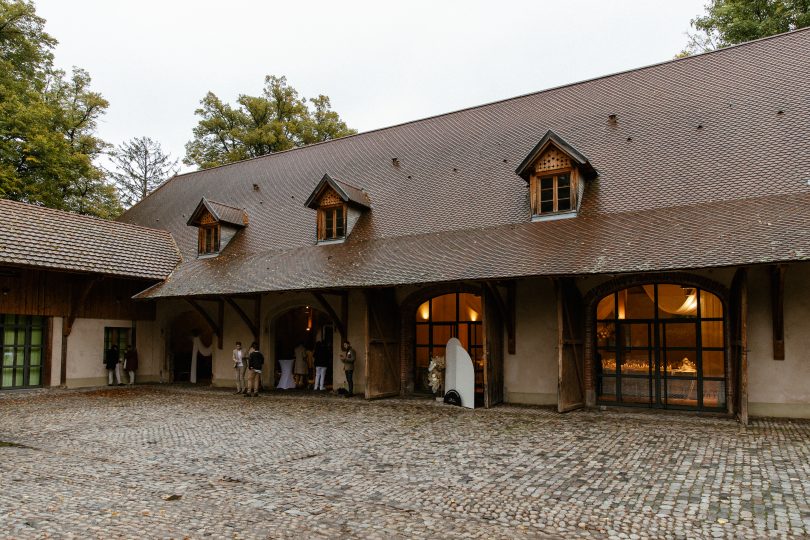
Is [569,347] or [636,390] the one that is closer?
[569,347]

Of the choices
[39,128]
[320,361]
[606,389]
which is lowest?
[606,389]

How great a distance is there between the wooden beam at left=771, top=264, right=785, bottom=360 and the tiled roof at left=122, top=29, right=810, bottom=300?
1.06 metres

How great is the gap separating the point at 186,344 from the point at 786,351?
1911 centimetres

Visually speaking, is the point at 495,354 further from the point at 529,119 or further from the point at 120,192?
the point at 120,192

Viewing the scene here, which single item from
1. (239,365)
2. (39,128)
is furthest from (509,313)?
(39,128)

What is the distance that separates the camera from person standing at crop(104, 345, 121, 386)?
61.4 feet

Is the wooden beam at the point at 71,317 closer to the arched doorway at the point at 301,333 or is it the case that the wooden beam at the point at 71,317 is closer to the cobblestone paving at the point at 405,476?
the arched doorway at the point at 301,333

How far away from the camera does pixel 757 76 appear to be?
1409 centimetres

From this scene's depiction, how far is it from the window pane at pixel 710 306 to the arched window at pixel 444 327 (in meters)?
5.01

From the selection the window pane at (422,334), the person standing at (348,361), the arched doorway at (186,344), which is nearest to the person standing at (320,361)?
the person standing at (348,361)

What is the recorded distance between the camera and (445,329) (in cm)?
1559

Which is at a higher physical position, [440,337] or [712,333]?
[712,333]

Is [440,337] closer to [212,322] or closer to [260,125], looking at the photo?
[212,322]

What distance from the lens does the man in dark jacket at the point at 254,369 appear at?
52.6ft
